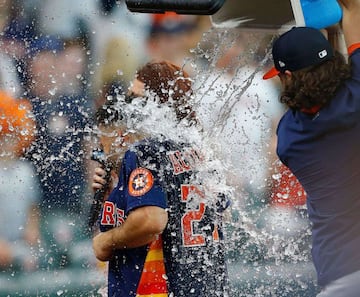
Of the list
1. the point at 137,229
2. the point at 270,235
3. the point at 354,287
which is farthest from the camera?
the point at 270,235

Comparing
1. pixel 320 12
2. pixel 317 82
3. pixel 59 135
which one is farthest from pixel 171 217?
pixel 59 135

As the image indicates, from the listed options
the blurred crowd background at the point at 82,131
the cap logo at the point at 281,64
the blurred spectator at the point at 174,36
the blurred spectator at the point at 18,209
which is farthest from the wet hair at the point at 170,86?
the blurred spectator at the point at 174,36

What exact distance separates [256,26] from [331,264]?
45.9 inches

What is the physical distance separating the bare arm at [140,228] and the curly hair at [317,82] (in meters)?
0.76

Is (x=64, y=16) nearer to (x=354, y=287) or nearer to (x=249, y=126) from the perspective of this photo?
(x=249, y=126)

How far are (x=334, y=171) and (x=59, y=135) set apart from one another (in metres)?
3.82

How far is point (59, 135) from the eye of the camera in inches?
260

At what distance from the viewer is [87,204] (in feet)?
21.3

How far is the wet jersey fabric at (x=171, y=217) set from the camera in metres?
3.51

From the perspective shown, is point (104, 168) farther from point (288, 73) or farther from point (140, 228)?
point (288, 73)

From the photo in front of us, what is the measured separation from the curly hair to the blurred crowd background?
2667 mm

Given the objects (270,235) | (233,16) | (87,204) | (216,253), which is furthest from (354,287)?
(87,204)

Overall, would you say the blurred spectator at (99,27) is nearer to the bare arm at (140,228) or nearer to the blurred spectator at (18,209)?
the blurred spectator at (18,209)

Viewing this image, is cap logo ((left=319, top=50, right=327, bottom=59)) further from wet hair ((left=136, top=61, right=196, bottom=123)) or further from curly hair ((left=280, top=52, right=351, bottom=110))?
wet hair ((left=136, top=61, right=196, bottom=123))
